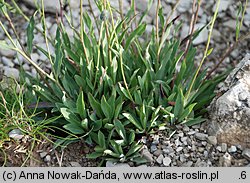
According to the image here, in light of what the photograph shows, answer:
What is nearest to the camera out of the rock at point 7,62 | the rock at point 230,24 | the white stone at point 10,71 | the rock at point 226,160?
the rock at point 226,160

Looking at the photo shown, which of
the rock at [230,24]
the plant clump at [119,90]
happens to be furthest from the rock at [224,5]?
the plant clump at [119,90]

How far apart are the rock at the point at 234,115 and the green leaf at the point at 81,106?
0.63m

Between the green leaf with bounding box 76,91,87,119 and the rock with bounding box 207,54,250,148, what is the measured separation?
0.63 m

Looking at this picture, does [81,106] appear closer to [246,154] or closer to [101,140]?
[101,140]

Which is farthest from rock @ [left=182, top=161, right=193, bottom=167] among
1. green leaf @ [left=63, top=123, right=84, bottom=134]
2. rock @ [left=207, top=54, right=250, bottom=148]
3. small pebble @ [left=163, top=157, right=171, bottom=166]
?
green leaf @ [left=63, top=123, right=84, bottom=134]

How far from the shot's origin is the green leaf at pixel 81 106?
8.57 feet

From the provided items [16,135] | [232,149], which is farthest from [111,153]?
[232,149]

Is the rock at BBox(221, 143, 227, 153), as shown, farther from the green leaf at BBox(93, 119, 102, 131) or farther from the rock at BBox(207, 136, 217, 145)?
the green leaf at BBox(93, 119, 102, 131)

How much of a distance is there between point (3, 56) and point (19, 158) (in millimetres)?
1130

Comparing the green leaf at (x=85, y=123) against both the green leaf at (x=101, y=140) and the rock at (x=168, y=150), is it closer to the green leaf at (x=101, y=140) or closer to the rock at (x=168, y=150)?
the green leaf at (x=101, y=140)

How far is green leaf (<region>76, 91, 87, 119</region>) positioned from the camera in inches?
103

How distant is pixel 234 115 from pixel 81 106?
0.73 m

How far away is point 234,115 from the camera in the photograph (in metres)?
2.63

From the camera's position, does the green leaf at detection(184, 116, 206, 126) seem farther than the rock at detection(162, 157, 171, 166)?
Yes
